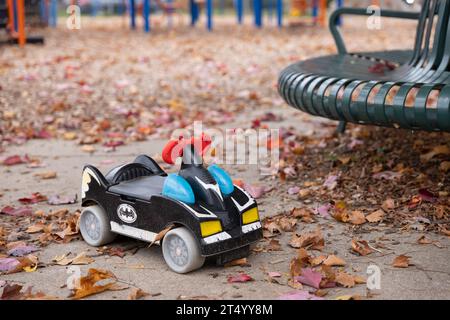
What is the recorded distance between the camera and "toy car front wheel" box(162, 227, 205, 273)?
2783 mm

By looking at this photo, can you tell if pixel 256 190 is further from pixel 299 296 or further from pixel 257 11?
pixel 257 11

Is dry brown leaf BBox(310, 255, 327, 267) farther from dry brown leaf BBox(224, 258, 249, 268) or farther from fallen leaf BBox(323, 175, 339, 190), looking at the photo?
fallen leaf BBox(323, 175, 339, 190)

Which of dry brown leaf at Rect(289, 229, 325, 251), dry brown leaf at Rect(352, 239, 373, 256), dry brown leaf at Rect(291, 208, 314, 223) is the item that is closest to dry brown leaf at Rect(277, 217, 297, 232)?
dry brown leaf at Rect(291, 208, 314, 223)

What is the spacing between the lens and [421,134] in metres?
4.73

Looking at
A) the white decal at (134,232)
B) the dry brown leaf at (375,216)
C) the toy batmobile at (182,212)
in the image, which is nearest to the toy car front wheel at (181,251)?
the toy batmobile at (182,212)

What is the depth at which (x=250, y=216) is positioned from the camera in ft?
9.66

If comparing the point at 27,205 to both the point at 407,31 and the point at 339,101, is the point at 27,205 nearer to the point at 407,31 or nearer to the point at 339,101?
the point at 339,101

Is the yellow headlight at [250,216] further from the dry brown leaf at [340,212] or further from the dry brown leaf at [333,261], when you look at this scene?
the dry brown leaf at [340,212]

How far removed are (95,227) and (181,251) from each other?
0.54m

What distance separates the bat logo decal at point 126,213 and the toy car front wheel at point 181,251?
224mm

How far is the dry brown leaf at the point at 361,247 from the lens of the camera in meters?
3.02

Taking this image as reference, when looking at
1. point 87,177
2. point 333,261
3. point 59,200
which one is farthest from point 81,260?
point 333,261

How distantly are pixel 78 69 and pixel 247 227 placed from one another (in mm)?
5936

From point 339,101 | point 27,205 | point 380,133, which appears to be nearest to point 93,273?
point 27,205
